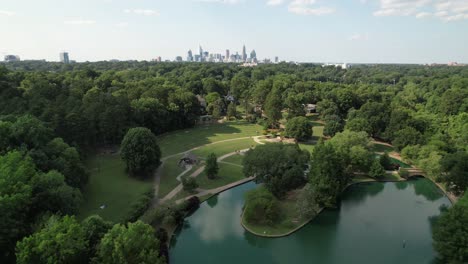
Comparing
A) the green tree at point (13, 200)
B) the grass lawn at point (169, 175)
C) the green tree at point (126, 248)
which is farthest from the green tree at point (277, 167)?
the green tree at point (13, 200)

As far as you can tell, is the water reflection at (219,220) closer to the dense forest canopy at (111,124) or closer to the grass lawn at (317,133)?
the dense forest canopy at (111,124)

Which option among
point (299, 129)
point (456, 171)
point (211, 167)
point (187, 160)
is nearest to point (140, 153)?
point (187, 160)

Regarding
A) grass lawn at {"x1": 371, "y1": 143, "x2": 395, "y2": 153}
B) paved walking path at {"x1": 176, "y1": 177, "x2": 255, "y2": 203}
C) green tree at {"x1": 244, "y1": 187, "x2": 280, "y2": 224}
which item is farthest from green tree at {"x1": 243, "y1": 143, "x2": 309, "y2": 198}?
grass lawn at {"x1": 371, "y1": 143, "x2": 395, "y2": 153}

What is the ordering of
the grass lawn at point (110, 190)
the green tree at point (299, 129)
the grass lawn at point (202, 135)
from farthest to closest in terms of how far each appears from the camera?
the green tree at point (299, 129)
the grass lawn at point (202, 135)
the grass lawn at point (110, 190)

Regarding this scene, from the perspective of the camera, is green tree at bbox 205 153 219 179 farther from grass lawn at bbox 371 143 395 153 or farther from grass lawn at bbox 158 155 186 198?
grass lawn at bbox 371 143 395 153

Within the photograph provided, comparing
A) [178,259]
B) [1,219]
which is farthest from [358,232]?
[1,219]

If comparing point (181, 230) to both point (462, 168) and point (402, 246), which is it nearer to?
point (402, 246)
